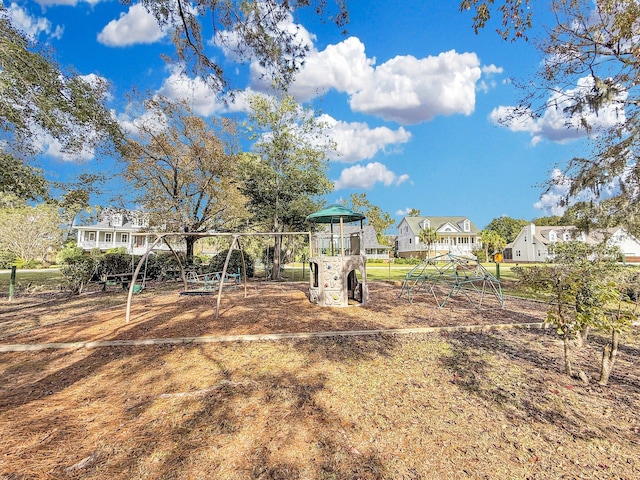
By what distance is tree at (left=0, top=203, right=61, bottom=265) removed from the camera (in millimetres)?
26781

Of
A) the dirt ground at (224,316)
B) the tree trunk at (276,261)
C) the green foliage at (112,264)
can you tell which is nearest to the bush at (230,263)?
the tree trunk at (276,261)

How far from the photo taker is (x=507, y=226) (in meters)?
66.2

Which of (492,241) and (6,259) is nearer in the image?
(6,259)

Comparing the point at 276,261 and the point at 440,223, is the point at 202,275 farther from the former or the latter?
the point at 440,223

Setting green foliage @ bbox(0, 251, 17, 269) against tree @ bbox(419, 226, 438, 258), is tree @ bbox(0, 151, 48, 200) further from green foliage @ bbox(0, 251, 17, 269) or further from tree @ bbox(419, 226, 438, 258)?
tree @ bbox(419, 226, 438, 258)

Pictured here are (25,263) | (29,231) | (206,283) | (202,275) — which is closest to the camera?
(206,283)

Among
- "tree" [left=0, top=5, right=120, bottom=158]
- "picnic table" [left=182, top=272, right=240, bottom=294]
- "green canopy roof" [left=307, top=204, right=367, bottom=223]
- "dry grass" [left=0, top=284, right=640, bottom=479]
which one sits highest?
"tree" [left=0, top=5, right=120, bottom=158]

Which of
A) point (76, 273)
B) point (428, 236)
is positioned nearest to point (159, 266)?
point (76, 273)

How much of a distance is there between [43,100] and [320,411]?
28.4 ft

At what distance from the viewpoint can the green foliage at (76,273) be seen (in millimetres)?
11781

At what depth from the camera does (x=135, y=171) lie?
50.6ft

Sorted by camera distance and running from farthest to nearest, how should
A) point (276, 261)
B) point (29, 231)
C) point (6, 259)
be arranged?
point (29, 231)
point (6, 259)
point (276, 261)

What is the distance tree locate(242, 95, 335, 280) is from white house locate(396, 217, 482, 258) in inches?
1289

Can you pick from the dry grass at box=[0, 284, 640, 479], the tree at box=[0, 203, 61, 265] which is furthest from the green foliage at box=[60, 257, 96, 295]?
the tree at box=[0, 203, 61, 265]
